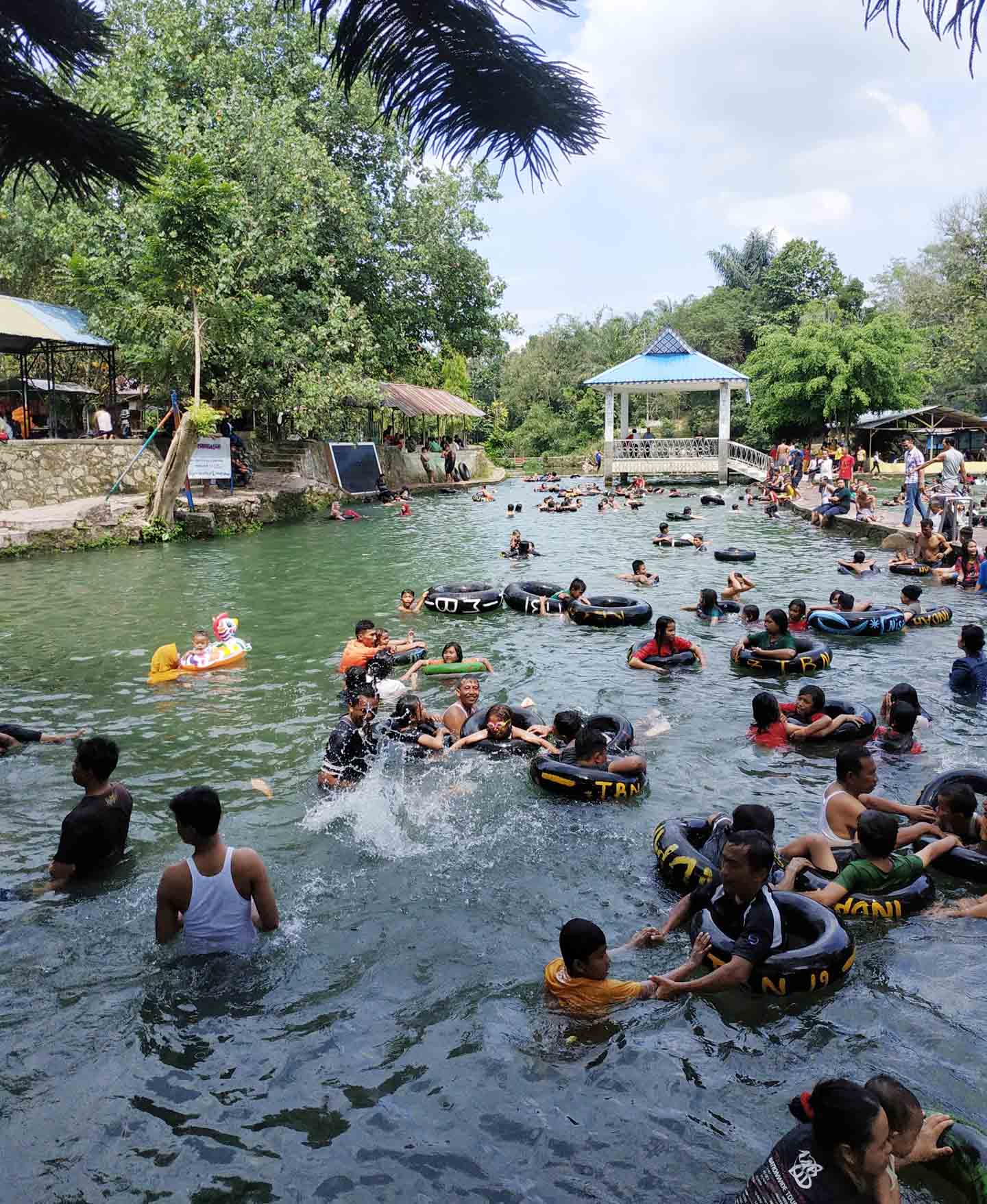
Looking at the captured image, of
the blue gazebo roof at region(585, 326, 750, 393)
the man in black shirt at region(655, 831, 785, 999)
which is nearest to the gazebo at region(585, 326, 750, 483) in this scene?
the blue gazebo roof at region(585, 326, 750, 393)

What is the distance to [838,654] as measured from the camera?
1278 centimetres

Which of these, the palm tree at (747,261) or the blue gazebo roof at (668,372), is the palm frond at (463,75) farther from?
the palm tree at (747,261)

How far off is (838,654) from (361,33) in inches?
439

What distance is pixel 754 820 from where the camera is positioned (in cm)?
631

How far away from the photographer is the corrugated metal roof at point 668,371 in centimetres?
3841

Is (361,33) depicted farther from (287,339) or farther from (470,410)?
(470,410)

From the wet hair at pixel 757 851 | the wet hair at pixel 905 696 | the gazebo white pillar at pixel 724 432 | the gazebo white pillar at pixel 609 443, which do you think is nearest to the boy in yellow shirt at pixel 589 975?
the wet hair at pixel 757 851

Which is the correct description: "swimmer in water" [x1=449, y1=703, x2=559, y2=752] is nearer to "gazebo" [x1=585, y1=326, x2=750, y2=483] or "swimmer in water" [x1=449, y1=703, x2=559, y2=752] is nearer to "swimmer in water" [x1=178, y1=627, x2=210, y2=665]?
"swimmer in water" [x1=178, y1=627, x2=210, y2=665]

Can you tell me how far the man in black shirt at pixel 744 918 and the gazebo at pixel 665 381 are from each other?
34594mm

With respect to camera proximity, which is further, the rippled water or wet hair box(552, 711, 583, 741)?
wet hair box(552, 711, 583, 741)

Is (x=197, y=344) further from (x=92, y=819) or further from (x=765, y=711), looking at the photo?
(x=92, y=819)

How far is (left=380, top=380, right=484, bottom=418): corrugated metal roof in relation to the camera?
40344 mm

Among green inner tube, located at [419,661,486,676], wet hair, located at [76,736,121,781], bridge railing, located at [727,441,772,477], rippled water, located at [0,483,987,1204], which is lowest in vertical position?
rippled water, located at [0,483,987,1204]

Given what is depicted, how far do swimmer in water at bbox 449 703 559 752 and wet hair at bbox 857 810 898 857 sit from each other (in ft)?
10.8
